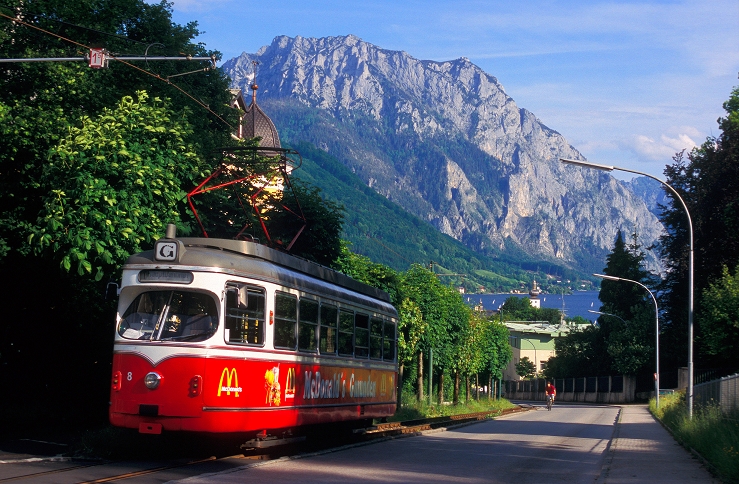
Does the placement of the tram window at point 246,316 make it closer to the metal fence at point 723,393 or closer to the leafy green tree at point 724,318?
the metal fence at point 723,393

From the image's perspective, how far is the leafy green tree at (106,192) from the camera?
704 inches

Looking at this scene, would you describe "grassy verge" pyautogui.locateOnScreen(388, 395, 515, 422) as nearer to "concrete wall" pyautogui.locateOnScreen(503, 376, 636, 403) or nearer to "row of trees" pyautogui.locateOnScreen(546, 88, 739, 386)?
"row of trees" pyautogui.locateOnScreen(546, 88, 739, 386)

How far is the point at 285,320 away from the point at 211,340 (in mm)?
2090

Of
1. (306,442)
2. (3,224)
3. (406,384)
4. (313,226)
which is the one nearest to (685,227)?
(406,384)

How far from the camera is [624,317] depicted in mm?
84625

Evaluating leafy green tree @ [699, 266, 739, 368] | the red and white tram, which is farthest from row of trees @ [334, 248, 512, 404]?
the red and white tram

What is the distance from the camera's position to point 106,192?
714 inches

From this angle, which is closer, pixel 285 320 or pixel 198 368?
pixel 198 368

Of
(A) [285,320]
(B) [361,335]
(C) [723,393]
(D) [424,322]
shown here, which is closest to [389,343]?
(B) [361,335]

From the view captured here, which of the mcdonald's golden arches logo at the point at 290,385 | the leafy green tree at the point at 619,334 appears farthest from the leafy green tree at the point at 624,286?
the mcdonald's golden arches logo at the point at 290,385

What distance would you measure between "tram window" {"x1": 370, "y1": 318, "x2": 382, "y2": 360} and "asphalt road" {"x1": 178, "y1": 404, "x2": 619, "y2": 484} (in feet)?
6.71

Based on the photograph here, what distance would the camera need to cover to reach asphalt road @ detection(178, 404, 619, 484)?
13.3 meters

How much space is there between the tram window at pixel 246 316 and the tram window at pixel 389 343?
7.76m

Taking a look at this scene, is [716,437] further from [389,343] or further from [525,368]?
[525,368]
